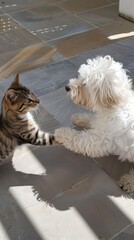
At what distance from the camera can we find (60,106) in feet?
9.70

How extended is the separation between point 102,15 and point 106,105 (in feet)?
9.35

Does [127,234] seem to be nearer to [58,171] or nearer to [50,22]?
[58,171]

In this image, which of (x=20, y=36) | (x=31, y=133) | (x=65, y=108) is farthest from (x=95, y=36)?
(x=31, y=133)

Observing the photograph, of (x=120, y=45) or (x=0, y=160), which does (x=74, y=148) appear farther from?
(x=120, y=45)

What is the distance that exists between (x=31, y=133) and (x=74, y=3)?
3.20 meters

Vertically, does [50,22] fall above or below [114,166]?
above

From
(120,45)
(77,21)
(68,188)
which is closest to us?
(68,188)

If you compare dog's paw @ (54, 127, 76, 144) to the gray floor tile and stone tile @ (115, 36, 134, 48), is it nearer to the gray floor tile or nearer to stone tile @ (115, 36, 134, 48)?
the gray floor tile

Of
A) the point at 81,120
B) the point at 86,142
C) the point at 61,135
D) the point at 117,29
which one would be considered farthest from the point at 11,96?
the point at 117,29

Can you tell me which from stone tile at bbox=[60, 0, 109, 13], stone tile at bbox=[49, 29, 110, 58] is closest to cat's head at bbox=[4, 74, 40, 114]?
Answer: stone tile at bbox=[49, 29, 110, 58]

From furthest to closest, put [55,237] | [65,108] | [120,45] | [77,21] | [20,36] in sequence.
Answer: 1. [77,21]
2. [20,36]
3. [120,45]
4. [65,108]
5. [55,237]

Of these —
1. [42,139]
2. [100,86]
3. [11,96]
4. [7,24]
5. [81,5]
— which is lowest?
[42,139]

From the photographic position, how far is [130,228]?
1.98 metres

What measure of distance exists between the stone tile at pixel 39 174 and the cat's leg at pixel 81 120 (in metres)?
0.26
